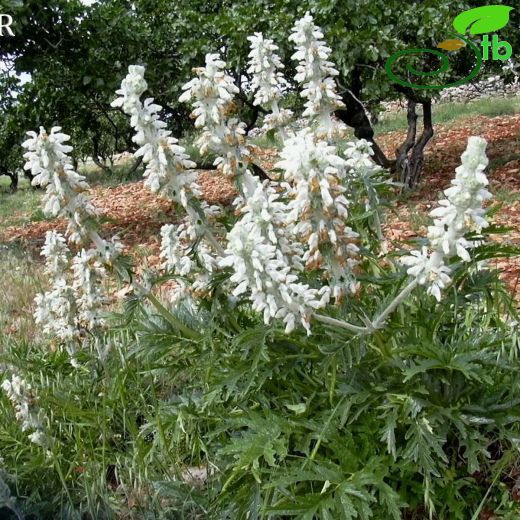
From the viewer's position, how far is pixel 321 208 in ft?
6.67

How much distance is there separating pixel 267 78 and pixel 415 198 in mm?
6168

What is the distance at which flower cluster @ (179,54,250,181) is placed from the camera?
2.27m

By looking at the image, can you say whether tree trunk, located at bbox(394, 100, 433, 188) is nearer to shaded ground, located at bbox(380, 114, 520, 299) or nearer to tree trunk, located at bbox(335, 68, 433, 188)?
tree trunk, located at bbox(335, 68, 433, 188)

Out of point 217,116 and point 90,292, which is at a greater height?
point 217,116

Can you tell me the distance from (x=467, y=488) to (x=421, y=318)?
0.64 m

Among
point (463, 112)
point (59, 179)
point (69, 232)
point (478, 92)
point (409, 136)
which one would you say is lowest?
point (478, 92)

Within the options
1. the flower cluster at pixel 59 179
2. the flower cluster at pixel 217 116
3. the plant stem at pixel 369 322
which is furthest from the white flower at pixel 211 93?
the plant stem at pixel 369 322

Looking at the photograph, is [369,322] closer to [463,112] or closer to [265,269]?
[265,269]

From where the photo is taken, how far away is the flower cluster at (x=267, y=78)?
8.59 feet

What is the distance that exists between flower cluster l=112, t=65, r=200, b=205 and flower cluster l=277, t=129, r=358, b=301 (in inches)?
16.2

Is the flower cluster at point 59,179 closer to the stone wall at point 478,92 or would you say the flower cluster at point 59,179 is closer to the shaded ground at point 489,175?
the shaded ground at point 489,175

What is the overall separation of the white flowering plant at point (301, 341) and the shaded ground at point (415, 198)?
6.97 ft

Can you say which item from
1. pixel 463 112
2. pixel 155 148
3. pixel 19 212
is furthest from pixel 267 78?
pixel 463 112

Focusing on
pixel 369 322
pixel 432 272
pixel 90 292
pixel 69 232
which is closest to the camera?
pixel 432 272
